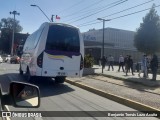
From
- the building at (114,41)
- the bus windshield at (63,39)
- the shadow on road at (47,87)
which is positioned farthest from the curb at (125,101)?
the building at (114,41)

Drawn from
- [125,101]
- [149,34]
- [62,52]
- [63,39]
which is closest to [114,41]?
[149,34]

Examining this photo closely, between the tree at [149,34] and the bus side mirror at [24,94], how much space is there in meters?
28.4

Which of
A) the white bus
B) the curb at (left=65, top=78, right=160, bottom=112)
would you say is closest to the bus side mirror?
the curb at (left=65, top=78, right=160, bottom=112)

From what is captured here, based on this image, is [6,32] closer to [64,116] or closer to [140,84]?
[140,84]

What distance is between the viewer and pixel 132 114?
8.79 metres

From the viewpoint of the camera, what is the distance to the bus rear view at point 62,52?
45.7 feet

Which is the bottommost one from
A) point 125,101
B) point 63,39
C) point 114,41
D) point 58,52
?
point 125,101

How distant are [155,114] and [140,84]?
24.6 feet

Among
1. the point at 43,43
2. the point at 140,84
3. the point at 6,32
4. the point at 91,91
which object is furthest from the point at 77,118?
the point at 6,32

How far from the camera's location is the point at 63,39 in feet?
47.5

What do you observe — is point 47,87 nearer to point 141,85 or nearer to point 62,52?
point 62,52

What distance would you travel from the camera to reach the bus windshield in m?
14.1

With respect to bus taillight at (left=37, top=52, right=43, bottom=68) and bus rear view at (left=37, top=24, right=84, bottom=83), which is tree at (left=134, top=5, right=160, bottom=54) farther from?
bus taillight at (left=37, top=52, right=43, bottom=68)

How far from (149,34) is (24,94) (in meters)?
29.6
